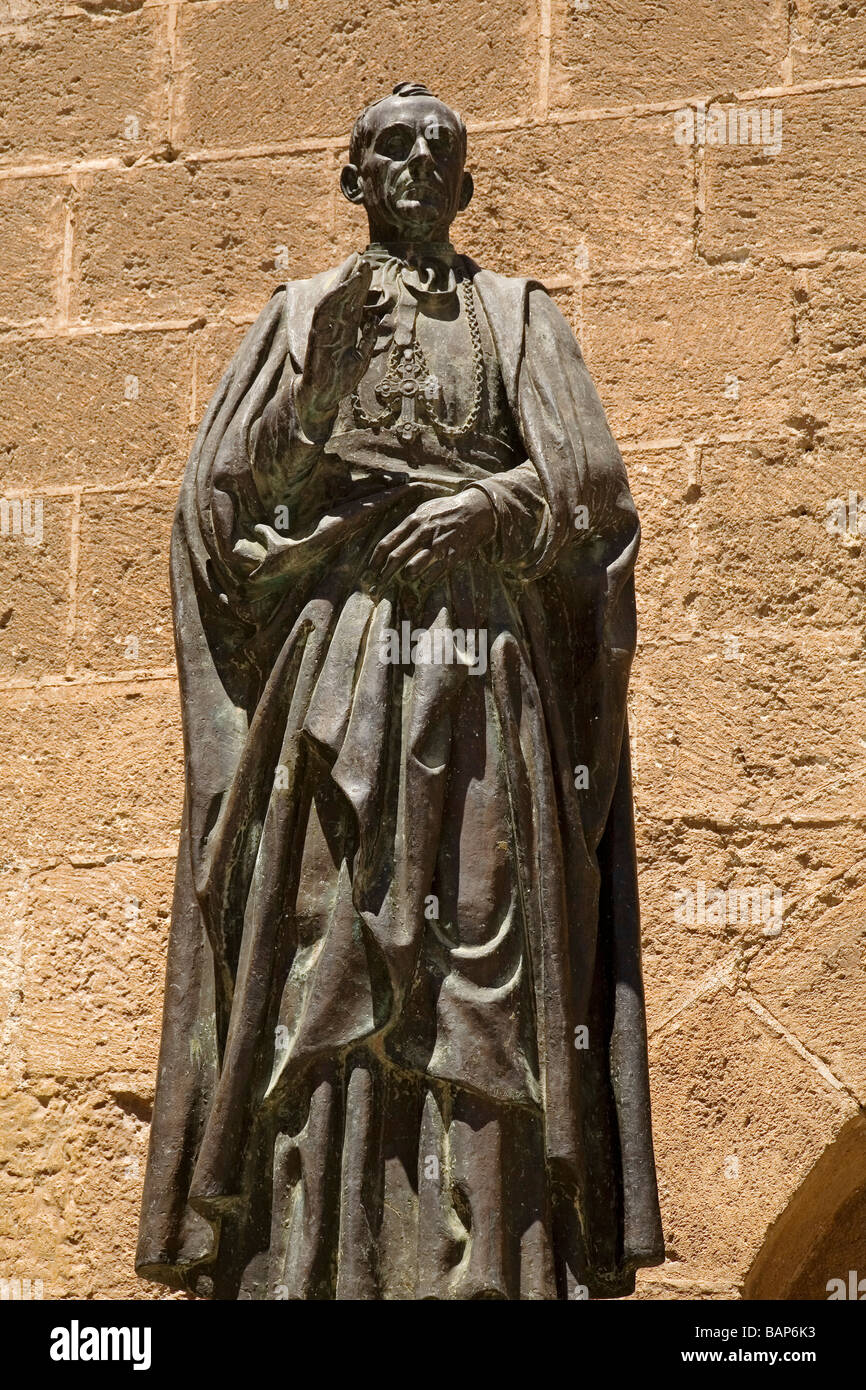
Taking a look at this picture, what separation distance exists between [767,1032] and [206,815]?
189cm

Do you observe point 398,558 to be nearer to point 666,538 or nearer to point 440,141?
point 440,141

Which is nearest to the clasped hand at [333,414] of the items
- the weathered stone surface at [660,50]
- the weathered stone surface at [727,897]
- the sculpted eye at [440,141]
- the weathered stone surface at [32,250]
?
the sculpted eye at [440,141]

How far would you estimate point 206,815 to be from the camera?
4.07m

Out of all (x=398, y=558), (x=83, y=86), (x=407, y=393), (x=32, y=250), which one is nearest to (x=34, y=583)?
(x=32, y=250)

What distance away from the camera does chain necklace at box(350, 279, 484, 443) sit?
4.14 metres

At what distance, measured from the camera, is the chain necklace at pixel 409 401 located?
13.6 ft

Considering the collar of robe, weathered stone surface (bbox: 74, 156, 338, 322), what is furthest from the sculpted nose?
weathered stone surface (bbox: 74, 156, 338, 322)

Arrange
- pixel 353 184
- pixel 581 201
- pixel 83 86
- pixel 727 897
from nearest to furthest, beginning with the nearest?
1. pixel 353 184
2. pixel 727 897
3. pixel 581 201
4. pixel 83 86

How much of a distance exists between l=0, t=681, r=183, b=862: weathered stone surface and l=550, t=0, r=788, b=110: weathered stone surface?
5.51 ft

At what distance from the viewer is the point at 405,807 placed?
12.8ft

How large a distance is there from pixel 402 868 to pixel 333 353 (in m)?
0.77

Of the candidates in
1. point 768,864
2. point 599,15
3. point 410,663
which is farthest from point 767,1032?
point 599,15

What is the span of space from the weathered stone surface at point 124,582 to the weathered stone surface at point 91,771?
3.1 inches

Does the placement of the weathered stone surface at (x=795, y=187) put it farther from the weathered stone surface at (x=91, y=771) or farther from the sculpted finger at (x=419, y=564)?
the sculpted finger at (x=419, y=564)
